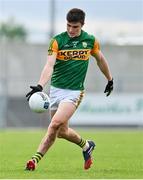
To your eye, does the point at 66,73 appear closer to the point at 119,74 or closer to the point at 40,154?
the point at 40,154

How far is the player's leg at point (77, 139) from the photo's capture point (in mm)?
13664

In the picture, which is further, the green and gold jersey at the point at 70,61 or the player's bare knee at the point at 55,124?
the green and gold jersey at the point at 70,61

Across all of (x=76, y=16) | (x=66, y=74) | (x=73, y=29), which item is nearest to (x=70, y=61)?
(x=66, y=74)

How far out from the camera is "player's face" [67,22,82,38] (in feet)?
43.5

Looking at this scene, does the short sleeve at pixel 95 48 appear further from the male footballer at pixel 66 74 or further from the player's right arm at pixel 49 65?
the player's right arm at pixel 49 65

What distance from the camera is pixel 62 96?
13.6 meters

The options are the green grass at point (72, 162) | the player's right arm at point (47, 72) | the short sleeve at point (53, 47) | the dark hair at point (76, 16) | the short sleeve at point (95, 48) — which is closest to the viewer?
the green grass at point (72, 162)

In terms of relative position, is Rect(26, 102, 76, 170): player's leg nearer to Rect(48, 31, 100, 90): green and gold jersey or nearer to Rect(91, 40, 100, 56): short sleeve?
Rect(48, 31, 100, 90): green and gold jersey

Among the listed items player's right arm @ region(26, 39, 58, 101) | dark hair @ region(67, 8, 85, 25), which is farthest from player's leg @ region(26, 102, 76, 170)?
dark hair @ region(67, 8, 85, 25)

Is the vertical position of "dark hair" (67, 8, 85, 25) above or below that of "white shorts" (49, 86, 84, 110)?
above

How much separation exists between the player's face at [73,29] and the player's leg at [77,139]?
1.37 metres

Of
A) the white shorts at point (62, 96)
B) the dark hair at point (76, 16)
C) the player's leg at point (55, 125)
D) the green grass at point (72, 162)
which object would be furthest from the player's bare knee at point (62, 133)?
the dark hair at point (76, 16)

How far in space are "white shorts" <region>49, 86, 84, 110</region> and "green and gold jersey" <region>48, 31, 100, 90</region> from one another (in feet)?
0.21

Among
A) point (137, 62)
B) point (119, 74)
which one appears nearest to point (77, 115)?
point (119, 74)
